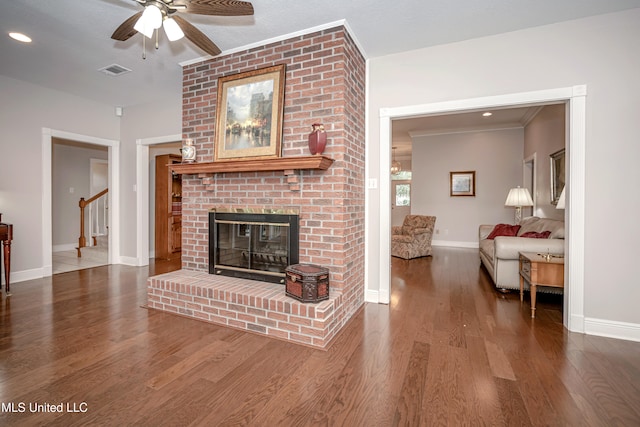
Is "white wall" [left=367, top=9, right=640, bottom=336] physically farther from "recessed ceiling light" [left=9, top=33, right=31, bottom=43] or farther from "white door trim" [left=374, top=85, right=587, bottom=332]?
"recessed ceiling light" [left=9, top=33, right=31, bottom=43]

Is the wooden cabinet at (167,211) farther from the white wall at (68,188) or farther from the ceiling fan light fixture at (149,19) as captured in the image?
the ceiling fan light fixture at (149,19)

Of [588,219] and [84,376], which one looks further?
[588,219]

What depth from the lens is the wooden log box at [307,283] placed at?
230 centimetres

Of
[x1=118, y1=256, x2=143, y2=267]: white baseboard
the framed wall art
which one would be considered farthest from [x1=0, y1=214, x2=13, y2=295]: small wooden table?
the framed wall art

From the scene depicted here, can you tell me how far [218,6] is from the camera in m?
1.87

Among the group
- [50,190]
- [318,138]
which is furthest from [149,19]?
[50,190]

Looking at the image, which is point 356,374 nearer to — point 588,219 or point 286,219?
point 286,219

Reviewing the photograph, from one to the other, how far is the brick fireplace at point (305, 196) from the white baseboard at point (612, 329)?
189 cm

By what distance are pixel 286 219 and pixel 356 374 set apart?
1.42m

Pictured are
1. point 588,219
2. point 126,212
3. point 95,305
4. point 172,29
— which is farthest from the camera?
point 126,212

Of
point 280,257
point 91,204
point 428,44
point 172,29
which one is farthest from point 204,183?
point 91,204

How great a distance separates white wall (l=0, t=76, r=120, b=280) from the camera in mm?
3793

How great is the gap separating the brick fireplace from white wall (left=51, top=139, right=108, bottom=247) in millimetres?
5048

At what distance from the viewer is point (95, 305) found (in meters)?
2.99
